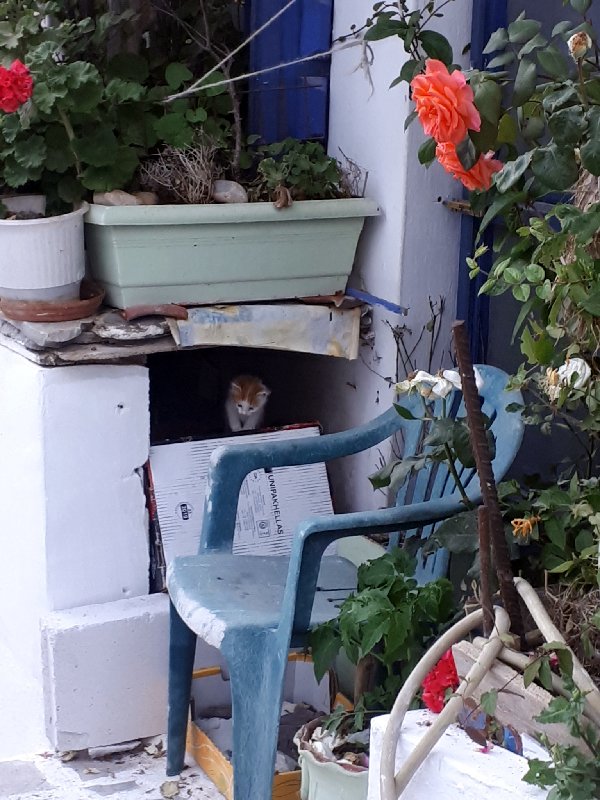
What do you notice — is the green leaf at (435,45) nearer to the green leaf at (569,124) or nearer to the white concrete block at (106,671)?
the green leaf at (569,124)

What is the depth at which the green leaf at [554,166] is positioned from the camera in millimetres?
2078

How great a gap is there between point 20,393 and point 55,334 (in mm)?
304

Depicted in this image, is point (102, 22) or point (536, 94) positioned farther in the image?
point (102, 22)

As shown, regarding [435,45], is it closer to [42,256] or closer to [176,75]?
[176,75]

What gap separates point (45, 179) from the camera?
331 centimetres

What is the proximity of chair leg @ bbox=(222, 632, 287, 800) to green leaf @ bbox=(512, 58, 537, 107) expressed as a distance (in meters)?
1.27

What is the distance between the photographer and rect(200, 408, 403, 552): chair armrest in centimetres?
300

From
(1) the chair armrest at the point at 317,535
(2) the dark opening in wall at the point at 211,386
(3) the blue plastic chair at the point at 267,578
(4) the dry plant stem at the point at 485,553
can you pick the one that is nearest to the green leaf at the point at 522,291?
(4) the dry plant stem at the point at 485,553

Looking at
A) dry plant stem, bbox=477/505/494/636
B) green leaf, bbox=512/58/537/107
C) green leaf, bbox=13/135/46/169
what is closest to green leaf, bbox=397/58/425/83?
green leaf, bbox=512/58/537/107

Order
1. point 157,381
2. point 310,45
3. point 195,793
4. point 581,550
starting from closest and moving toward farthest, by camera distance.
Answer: point 581,550, point 195,793, point 310,45, point 157,381

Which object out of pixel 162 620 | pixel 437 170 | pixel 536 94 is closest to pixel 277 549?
pixel 162 620

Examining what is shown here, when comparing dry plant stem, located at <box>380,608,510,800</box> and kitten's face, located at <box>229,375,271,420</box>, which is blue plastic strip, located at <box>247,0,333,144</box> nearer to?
kitten's face, located at <box>229,375,271,420</box>

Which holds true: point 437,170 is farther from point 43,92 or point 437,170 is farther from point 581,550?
point 581,550

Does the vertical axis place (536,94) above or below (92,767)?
above
